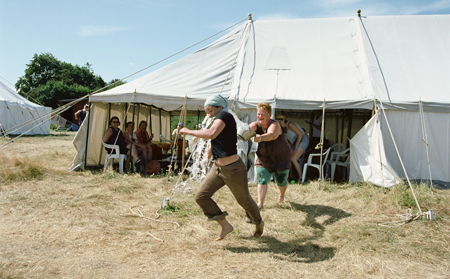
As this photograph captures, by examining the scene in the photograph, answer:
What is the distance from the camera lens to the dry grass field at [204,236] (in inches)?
107

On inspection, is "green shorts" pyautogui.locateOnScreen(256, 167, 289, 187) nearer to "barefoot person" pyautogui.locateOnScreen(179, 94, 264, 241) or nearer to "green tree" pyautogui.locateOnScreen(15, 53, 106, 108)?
"barefoot person" pyautogui.locateOnScreen(179, 94, 264, 241)

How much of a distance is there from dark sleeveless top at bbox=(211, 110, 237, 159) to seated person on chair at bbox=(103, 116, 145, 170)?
4.33 meters

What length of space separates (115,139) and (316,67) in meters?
4.68

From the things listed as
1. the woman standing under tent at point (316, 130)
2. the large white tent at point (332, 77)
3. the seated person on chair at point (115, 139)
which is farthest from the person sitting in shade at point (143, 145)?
the woman standing under tent at point (316, 130)

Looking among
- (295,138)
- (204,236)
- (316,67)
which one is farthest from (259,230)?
(316,67)

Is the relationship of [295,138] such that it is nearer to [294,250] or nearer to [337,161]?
[337,161]

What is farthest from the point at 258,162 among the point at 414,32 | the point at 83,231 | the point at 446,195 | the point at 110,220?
the point at 414,32

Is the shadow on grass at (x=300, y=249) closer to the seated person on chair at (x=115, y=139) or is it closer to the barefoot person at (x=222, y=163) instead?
the barefoot person at (x=222, y=163)

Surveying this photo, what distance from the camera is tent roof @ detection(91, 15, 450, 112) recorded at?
21.4ft

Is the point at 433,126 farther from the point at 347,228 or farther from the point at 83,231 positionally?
the point at 83,231

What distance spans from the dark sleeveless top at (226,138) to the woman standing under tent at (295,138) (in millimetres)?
3283

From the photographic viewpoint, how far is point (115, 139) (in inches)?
279

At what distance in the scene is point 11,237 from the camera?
3234mm

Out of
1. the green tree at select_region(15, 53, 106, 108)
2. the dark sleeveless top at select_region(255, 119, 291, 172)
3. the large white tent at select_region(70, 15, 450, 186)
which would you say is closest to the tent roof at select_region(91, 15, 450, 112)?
the large white tent at select_region(70, 15, 450, 186)
